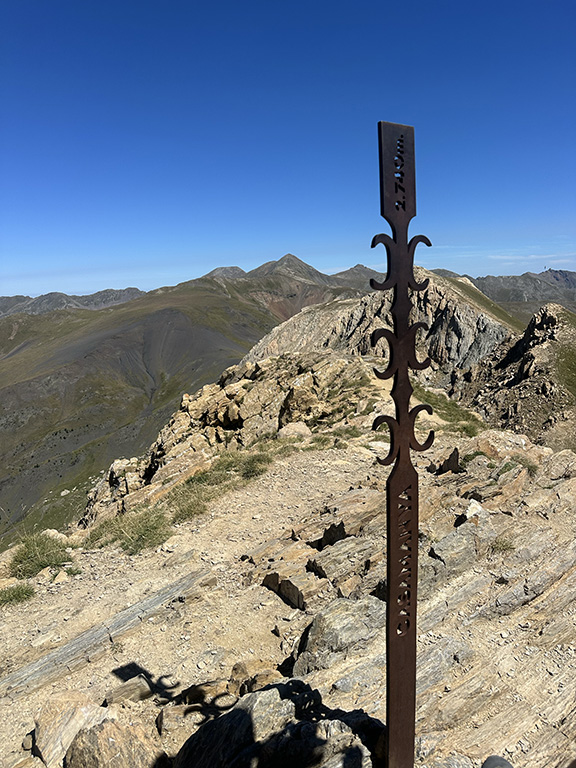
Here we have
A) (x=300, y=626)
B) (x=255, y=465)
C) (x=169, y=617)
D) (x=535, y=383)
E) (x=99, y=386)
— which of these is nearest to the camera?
(x=300, y=626)

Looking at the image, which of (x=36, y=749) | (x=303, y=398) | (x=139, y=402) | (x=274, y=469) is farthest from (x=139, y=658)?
(x=139, y=402)

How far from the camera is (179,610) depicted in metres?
8.66

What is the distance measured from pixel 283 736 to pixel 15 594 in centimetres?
776

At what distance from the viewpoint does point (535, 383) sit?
3112 cm

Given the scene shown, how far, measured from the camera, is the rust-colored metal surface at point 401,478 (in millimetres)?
3693

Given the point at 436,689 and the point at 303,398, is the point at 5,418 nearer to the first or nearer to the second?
the point at 303,398

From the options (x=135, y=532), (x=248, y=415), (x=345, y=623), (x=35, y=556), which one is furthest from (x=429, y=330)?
(x=345, y=623)

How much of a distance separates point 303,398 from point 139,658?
16.2 meters

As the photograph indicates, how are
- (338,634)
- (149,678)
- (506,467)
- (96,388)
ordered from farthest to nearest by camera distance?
(96,388) → (506,467) → (149,678) → (338,634)

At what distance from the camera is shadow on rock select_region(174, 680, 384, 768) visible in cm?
416

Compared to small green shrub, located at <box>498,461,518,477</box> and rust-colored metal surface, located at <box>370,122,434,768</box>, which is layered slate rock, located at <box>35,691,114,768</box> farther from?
small green shrub, located at <box>498,461,518,477</box>

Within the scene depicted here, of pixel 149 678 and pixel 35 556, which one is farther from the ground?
pixel 35 556

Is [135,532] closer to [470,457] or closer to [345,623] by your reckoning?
[345,623]

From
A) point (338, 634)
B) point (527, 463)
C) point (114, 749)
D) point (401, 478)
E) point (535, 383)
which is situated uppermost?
point (401, 478)
